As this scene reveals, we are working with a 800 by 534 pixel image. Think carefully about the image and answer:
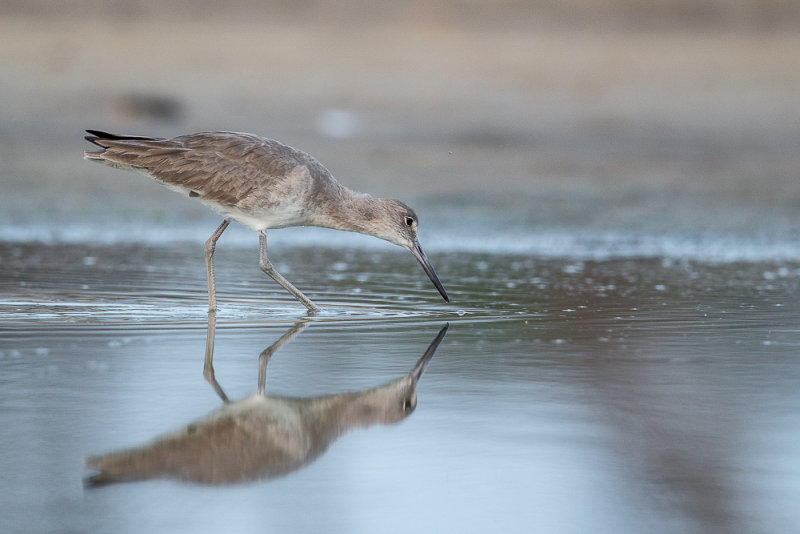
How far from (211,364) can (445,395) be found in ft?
3.45

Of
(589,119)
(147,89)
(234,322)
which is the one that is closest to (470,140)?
(589,119)

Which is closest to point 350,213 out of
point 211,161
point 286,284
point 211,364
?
point 286,284

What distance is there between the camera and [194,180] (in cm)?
698

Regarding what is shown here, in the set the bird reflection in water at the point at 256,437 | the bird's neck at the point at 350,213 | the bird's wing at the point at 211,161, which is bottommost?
the bird reflection in water at the point at 256,437

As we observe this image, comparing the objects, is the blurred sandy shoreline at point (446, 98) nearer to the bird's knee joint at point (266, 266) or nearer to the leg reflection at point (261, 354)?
the bird's knee joint at point (266, 266)

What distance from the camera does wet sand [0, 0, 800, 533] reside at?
3096 millimetres

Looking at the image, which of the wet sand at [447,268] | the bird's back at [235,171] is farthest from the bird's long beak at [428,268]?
the bird's back at [235,171]

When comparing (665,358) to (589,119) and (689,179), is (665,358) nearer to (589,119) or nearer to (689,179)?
(689,179)

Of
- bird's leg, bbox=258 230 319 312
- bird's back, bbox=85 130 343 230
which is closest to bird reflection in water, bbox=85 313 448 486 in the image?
bird's leg, bbox=258 230 319 312

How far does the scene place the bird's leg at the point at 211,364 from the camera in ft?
13.7

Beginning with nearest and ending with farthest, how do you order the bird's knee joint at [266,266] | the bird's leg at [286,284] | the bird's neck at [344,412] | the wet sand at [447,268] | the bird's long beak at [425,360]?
the wet sand at [447,268] → the bird's neck at [344,412] → the bird's long beak at [425,360] → the bird's leg at [286,284] → the bird's knee joint at [266,266]

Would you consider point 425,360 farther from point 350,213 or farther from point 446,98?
point 446,98

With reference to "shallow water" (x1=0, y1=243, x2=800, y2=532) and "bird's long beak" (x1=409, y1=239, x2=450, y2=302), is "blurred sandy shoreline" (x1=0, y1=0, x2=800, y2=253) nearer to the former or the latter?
"shallow water" (x1=0, y1=243, x2=800, y2=532)

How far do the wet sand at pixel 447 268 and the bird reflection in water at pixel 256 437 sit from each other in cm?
8
